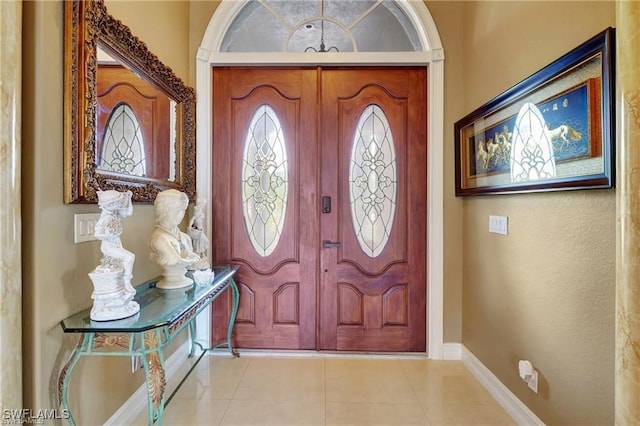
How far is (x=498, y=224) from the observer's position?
1.93 metres

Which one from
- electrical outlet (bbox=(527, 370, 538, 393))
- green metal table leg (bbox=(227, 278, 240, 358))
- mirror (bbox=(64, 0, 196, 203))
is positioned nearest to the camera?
mirror (bbox=(64, 0, 196, 203))

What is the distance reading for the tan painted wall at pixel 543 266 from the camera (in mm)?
1262

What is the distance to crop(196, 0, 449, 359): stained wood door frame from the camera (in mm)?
2408

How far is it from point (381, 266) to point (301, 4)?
2221 millimetres

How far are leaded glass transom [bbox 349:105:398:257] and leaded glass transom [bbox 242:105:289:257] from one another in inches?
23.0

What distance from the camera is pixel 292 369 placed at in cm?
231

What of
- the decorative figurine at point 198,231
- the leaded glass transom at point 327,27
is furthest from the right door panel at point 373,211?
the decorative figurine at point 198,231

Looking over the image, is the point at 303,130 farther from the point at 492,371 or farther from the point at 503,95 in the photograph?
the point at 492,371

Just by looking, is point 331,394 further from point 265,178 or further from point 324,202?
point 265,178

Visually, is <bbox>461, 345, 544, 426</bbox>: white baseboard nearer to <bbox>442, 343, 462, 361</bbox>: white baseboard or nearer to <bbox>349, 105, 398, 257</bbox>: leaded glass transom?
<bbox>442, 343, 462, 361</bbox>: white baseboard

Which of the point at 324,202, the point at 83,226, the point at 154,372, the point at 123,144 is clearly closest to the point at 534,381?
the point at 324,202

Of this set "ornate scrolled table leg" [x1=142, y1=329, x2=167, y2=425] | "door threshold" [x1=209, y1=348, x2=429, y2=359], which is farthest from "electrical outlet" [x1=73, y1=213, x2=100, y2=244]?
"door threshold" [x1=209, y1=348, x2=429, y2=359]

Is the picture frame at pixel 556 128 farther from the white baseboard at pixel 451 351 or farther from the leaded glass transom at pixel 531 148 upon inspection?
the white baseboard at pixel 451 351

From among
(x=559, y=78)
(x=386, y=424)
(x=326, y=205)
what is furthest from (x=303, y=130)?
(x=386, y=424)
